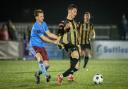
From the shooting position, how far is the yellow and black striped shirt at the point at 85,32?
22.0 meters

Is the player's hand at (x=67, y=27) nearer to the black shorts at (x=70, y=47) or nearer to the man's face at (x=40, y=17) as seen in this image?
the black shorts at (x=70, y=47)

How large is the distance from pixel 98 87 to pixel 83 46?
7.83m

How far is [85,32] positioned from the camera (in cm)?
2211

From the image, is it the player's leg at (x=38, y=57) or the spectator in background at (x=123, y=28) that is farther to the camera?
the spectator in background at (x=123, y=28)

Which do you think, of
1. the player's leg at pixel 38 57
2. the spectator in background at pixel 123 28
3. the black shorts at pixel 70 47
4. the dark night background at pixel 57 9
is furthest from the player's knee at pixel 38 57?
the dark night background at pixel 57 9

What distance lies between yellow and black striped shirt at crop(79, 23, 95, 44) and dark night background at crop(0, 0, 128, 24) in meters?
16.6

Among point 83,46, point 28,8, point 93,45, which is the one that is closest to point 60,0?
point 28,8

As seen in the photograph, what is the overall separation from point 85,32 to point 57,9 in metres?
18.3

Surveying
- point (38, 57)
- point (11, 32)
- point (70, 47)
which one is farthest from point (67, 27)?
point (11, 32)

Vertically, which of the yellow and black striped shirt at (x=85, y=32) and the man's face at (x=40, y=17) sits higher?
the man's face at (x=40, y=17)

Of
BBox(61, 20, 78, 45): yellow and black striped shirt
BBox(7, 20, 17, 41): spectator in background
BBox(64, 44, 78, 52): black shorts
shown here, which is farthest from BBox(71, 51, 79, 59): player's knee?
BBox(7, 20, 17, 41): spectator in background

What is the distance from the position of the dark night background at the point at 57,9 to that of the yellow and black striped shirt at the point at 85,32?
16.6 metres

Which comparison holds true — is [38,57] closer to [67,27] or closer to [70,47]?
[70,47]

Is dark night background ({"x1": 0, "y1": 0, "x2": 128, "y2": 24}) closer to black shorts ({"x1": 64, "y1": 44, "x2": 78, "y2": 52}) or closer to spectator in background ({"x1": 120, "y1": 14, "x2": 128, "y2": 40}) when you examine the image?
spectator in background ({"x1": 120, "y1": 14, "x2": 128, "y2": 40})
